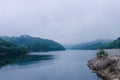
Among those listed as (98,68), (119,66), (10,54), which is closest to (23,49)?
(10,54)

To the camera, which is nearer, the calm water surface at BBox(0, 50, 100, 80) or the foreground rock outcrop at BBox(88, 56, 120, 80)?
the foreground rock outcrop at BBox(88, 56, 120, 80)

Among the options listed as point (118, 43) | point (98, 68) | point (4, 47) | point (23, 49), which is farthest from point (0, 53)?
point (98, 68)

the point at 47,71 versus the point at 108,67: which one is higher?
the point at 108,67

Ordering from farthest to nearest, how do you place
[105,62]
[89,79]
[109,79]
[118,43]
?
[118,43]
[105,62]
[89,79]
[109,79]

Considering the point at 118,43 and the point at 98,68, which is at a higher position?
the point at 118,43

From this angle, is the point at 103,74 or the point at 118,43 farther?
the point at 118,43

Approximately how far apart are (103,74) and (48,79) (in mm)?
9550

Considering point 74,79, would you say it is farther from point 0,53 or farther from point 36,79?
point 0,53

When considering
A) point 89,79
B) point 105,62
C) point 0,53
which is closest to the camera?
point 89,79

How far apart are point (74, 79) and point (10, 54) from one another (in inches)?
3807

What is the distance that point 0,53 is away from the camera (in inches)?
5192

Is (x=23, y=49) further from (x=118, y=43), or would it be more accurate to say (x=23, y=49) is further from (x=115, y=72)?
(x=115, y=72)

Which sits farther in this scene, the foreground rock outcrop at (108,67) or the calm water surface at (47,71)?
the calm water surface at (47,71)

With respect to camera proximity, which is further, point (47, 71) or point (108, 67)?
point (47, 71)
